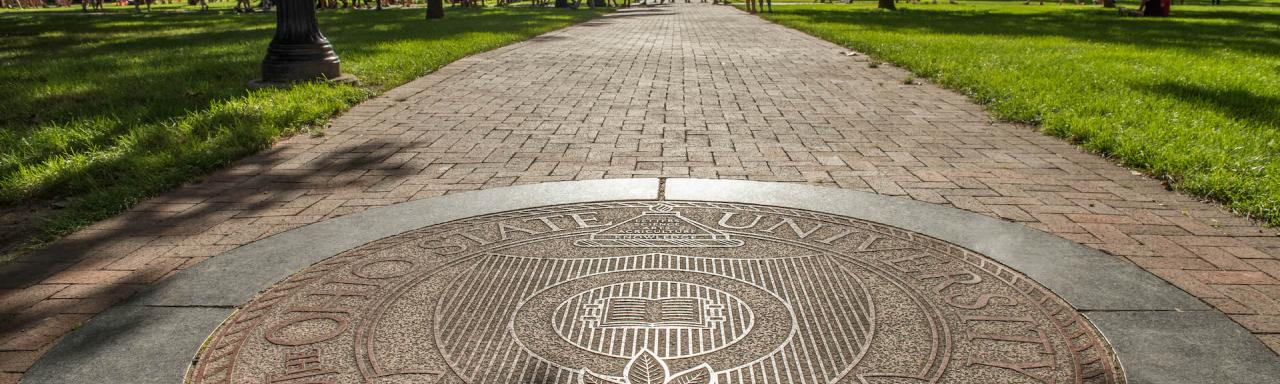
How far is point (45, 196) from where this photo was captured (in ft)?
14.1

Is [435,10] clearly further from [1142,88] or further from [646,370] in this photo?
[646,370]

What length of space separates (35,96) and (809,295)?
26.2 ft

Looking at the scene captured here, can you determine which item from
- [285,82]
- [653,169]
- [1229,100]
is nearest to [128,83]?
[285,82]

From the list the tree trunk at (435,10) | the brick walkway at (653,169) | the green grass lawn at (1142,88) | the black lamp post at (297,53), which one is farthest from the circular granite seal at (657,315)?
the tree trunk at (435,10)

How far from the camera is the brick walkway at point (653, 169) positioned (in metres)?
3.08

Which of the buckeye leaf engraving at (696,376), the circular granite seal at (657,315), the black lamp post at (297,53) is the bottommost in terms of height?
the buckeye leaf engraving at (696,376)

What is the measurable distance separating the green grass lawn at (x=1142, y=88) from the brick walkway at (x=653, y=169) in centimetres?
26

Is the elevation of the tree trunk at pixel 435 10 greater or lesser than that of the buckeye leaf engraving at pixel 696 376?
greater

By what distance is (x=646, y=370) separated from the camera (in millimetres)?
2242

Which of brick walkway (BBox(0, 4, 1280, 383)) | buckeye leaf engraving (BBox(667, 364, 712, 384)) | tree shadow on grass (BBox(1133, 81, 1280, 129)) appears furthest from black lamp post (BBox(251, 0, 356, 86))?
tree shadow on grass (BBox(1133, 81, 1280, 129))

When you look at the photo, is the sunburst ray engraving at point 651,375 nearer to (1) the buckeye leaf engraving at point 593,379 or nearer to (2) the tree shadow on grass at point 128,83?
(1) the buckeye leaf engraving at point 593,379

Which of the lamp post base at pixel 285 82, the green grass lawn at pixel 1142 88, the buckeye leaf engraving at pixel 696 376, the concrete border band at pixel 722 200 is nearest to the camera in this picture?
the buckeye leaf engraving at pixel 696 376

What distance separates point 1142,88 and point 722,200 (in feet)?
19.7

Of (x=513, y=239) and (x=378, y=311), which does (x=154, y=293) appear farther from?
(x=513, y=239)
